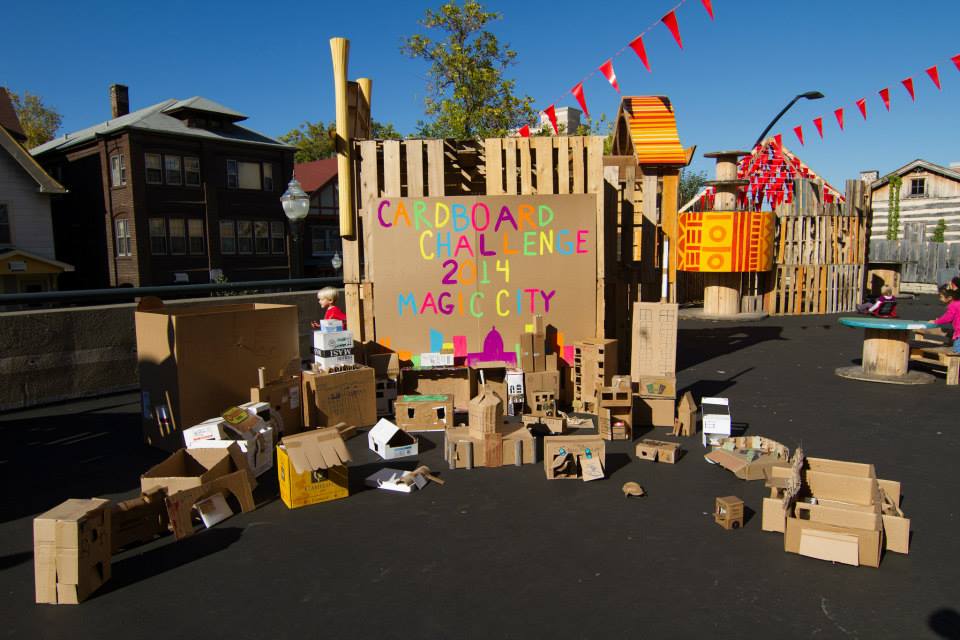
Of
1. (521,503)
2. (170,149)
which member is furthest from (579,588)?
(170,149)

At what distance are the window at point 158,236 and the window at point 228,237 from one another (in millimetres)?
2902

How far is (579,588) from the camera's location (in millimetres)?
4125

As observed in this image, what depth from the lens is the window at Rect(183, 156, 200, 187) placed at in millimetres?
32469

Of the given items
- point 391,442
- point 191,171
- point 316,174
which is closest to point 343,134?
point 391,442

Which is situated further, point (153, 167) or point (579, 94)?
point (153, 167)

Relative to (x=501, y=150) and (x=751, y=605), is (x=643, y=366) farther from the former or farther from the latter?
(x=751, y=605)

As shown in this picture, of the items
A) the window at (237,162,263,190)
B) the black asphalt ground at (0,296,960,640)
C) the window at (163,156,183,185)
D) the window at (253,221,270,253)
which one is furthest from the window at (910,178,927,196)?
the window at (163,156,183,185)

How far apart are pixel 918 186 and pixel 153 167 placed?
44232mm

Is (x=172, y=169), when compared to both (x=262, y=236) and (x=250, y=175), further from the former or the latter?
(x=262, y=236)

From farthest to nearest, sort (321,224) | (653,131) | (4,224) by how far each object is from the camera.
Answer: (321,224) < (4,224) < (653,131)

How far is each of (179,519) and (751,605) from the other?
427cm

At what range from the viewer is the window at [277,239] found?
36.0 meters

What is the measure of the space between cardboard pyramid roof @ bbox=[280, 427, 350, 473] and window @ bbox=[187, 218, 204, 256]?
30769mm

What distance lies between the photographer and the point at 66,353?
30.5 ft
